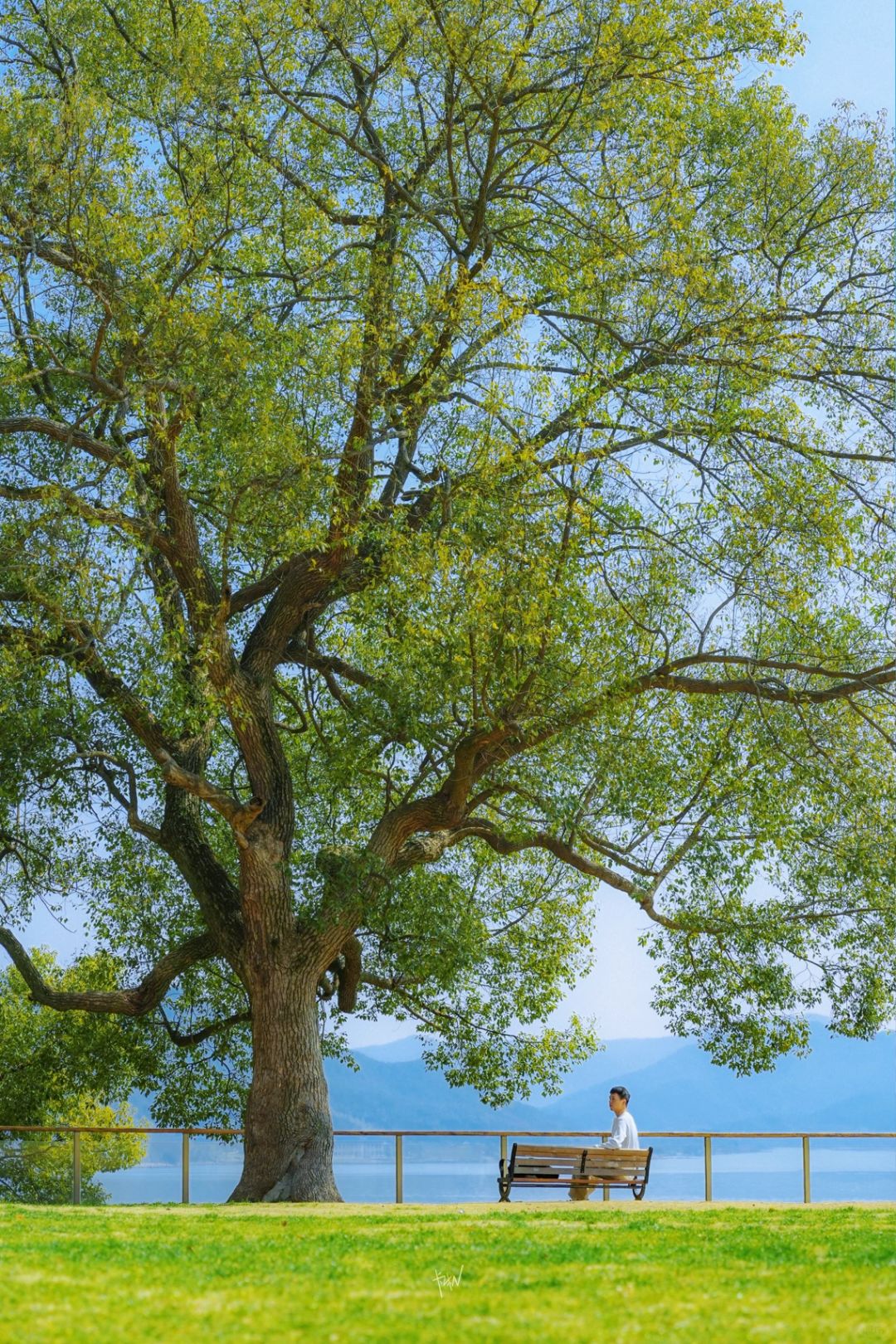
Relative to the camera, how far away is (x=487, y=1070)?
18672mm

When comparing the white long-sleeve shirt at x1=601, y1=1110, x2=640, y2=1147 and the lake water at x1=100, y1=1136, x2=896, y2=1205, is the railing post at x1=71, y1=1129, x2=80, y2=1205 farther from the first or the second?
the white long-sleeve shirt at x1=601, y1=1110, x2=640, y2=1147

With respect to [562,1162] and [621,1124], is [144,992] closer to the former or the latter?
[562,1162]

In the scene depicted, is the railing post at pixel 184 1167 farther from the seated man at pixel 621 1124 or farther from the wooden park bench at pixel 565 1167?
the seated man at pixel 621 1124

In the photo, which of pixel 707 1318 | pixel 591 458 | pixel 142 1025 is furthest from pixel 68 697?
pixel 707 1318

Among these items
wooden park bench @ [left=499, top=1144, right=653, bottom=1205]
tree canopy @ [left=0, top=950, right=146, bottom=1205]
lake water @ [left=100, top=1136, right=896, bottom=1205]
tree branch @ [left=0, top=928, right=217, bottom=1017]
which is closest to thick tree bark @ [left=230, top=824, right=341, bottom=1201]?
lake water @ [left=100, top=1136, right=896, bottom=1205]

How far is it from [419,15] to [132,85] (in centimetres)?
369

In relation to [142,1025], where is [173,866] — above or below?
above

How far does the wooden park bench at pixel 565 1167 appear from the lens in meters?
13.7

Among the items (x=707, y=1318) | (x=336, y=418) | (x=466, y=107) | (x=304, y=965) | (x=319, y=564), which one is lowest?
(x=707, y=1318)

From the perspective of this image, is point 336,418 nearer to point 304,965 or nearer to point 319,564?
point 319,564

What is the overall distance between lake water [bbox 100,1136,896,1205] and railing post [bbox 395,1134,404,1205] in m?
0.05

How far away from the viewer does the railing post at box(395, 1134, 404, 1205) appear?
15.7 m

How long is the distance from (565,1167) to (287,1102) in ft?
9.98

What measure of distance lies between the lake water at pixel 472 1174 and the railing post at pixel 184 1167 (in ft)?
0.18
